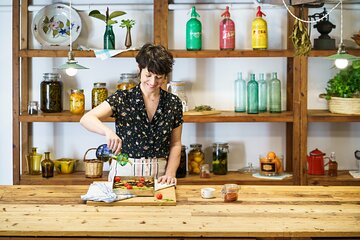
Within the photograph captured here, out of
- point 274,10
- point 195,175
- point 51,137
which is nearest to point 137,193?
point 195,175

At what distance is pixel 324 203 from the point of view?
321 centimetres

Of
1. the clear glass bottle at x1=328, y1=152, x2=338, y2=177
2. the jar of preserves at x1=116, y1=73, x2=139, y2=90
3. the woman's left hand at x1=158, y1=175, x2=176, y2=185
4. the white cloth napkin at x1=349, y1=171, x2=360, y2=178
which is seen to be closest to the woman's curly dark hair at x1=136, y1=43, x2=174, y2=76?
the woman's left hand at x1=158, y1=175, x2=176, y2=185

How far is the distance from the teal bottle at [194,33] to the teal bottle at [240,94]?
43 centimetres

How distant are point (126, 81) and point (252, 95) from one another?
3.10 ft

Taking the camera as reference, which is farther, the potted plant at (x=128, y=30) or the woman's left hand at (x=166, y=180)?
the potted plant at (x=128, y=30)

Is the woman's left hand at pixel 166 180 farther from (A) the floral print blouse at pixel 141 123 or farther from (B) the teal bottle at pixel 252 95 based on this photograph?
(B) the teal bottle at pixel 252 95

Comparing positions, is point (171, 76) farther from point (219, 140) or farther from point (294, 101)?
point (294, 101)

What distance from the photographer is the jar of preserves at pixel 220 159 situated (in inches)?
193

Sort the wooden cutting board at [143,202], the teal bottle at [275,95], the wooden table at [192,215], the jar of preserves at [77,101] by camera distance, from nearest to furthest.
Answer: the wooden table at [192,215]
the wooden cutting board at [143,202]
the jar of preserves at [77,101]
the teal bottle at [275,95]

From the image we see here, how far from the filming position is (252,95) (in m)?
4.91

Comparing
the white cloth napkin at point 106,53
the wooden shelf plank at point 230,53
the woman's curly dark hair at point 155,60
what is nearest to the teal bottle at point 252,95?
the wooden shelf plank at point 230,53

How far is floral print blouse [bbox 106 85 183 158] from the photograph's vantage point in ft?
12.0

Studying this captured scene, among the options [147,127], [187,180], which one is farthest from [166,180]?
[187,180]

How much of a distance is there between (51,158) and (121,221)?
2364 mm
